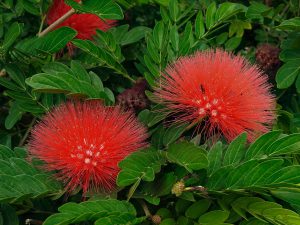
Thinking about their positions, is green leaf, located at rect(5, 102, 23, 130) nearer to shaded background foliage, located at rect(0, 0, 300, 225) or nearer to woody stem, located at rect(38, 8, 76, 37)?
shaded background foliage, located at rect(0, 0, 300, 225)

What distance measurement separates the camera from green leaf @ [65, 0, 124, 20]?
204 centimetres

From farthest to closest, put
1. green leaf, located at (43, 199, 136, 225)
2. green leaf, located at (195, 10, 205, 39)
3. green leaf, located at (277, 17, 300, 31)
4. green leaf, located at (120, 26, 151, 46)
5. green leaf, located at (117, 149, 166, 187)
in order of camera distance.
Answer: green leaf, located at (120, 26, 151, 46)
green leaf, located at (195, 10, 205, 39)
green leaf, located at (277, 17, 300, 31)
green leaf, located at (117, 149, 166, 187)
green leaf, located at (43, 199, 136, 225)

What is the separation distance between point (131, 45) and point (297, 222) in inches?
51.9

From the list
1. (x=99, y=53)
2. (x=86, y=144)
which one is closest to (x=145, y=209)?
(x=86, y=144)

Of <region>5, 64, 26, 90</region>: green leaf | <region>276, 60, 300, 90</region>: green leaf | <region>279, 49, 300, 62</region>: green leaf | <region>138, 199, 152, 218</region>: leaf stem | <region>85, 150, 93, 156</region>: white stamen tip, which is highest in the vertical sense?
<region>279, 49, 300, 62</region>: green leaf

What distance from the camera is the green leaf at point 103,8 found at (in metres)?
2.04

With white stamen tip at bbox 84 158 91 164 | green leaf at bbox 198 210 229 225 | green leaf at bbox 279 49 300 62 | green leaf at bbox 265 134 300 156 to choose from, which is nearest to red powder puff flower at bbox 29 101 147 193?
white stamen tip at bbox 84 158 91 164

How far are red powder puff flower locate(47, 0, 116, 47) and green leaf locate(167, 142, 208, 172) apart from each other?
82 centimetres

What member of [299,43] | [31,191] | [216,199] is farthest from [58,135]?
[299,43]

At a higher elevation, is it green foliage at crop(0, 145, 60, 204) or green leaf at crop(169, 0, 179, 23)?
green leaf at crop(169, 0, 179, 23)

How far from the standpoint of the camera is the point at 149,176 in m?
1.72

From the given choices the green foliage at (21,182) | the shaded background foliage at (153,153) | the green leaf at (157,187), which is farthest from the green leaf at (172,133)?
the green foliage at (21,182)

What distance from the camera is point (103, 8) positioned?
2.07 metres

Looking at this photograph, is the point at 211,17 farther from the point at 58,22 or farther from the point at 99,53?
the point at 58,22
